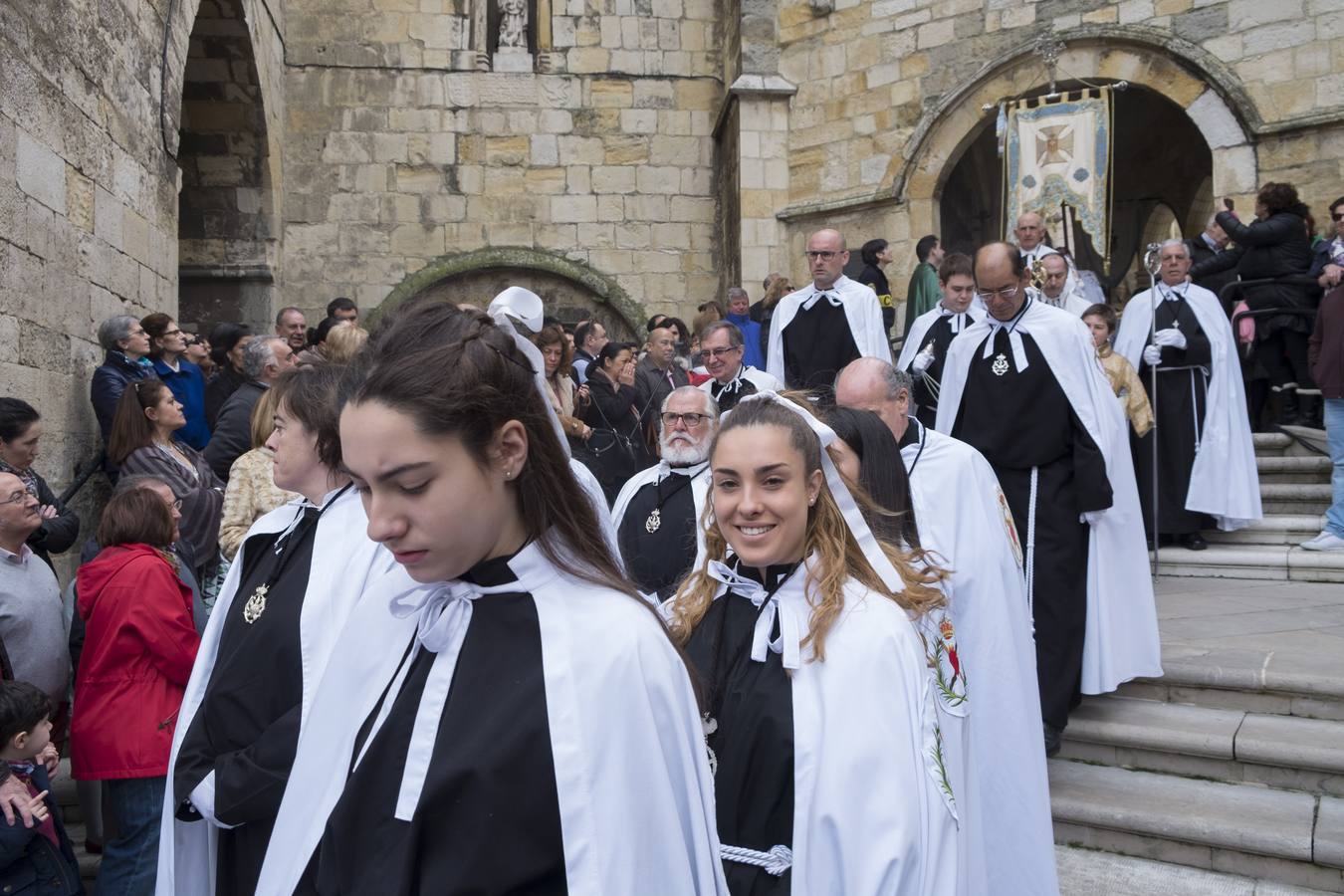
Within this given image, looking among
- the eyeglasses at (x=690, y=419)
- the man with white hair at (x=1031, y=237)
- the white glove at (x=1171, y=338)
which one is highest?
the man with white hair at (x=1031, y=237)

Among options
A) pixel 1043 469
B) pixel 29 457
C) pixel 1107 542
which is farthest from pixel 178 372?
pixel 1107 542

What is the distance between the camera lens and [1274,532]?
7930 mm

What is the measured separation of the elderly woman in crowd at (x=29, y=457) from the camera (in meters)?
4.66

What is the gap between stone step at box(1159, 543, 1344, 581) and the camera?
7.21 meters

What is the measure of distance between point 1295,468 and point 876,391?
6225 mm

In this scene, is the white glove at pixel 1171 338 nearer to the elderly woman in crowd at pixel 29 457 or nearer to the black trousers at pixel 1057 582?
the black trousers at pixel 1057 582

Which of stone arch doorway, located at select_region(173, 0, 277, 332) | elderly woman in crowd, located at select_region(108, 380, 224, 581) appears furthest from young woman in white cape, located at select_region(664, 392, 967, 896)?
stone arch doorway, located at select_region(173, 0, 277, 332)

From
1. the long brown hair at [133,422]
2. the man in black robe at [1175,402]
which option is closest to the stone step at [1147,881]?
the man in black robe at [1175,402]

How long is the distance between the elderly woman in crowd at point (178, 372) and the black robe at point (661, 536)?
3.56 meters

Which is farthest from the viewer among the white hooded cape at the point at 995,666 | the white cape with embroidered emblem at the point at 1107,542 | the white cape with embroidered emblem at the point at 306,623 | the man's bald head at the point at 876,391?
the white cape with embroidered emblem at the point at 1107,542

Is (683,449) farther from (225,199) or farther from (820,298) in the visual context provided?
(225,199)

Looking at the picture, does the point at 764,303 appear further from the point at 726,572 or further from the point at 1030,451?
the point at 726,572

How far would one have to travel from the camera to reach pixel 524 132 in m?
13.5

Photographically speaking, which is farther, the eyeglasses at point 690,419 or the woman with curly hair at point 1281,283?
the woman with curly hair at point 1281,283
